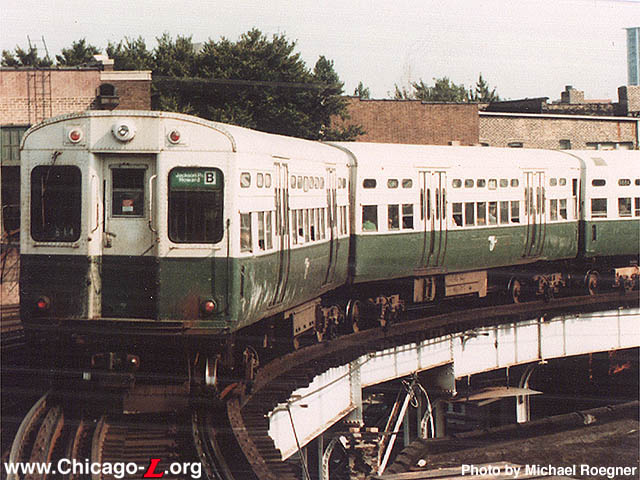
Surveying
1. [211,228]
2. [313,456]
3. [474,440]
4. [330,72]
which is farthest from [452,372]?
[330,72]

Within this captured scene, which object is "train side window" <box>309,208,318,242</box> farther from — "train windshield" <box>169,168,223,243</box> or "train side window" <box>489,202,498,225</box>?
"train side window" <box>489,202,498,225</box>

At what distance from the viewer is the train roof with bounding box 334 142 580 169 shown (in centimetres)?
1873

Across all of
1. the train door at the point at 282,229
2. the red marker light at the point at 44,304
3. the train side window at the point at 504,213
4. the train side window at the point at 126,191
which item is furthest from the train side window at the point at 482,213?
the red marker light at the point at 44,304

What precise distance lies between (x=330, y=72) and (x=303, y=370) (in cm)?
2804

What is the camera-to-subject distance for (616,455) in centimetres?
1895

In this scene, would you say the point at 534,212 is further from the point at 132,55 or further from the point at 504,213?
the point at 132,55

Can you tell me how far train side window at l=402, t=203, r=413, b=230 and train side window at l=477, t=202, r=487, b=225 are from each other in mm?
2201

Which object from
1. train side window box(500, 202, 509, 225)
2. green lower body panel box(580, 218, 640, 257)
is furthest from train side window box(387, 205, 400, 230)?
green lower body panel box(580, 218, 640, 257)

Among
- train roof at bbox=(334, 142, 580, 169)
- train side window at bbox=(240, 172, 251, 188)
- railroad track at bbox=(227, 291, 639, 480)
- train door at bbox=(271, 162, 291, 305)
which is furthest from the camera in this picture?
train roof at bbox=(334, 142, 580, 169)

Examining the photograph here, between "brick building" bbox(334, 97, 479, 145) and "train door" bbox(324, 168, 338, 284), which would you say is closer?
"train door" bbox(324, 168, 338, 284)

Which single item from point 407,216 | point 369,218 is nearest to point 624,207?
point 407,216

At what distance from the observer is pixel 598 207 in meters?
24.0

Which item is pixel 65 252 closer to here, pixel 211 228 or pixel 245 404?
pixel 211 228

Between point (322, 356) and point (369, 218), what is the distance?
10.1 feet
